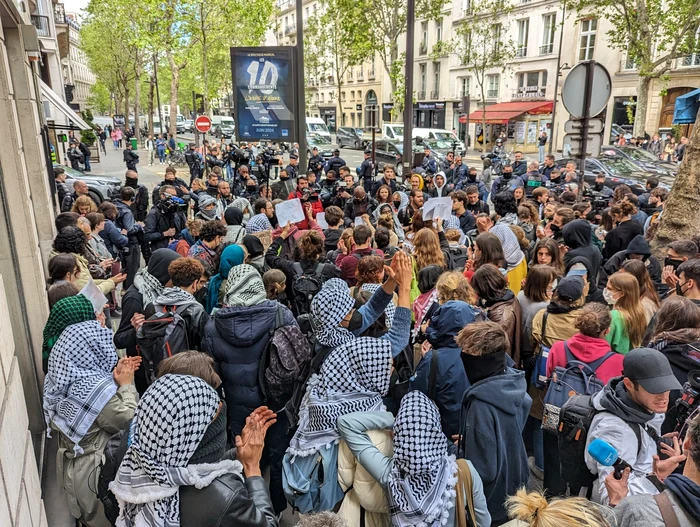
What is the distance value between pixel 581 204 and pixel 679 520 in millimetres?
6060

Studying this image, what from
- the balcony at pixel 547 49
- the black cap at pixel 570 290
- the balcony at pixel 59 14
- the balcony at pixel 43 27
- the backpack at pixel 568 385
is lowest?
the backpack at pixel 568 385

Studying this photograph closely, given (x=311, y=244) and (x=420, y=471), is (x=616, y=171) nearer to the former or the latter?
(x=311, y=244)

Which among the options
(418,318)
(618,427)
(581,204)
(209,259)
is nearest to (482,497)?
(618,427)

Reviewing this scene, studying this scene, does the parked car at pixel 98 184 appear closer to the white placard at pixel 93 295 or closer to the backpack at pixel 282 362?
the white placard at pixel 93 295

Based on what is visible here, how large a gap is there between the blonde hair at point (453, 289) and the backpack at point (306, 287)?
1.22m

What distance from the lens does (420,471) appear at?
2.42 meters

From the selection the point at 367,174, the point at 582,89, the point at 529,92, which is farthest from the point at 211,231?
the point at 529,92

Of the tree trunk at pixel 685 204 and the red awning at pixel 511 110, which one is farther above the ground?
the red awning at pixel 511 110

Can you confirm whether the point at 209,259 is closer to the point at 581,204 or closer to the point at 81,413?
the point at 81,413

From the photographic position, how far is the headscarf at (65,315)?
3.41 metres

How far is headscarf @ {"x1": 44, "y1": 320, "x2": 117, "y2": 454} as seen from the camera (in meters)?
2.88

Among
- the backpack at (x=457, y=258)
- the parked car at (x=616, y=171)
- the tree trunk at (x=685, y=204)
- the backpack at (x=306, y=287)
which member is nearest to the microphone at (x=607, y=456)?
the backpack at (x=306, y=287)

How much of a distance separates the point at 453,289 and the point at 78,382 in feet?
8.08

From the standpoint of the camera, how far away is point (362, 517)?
2.77 m
